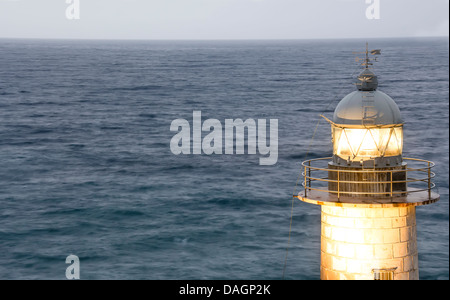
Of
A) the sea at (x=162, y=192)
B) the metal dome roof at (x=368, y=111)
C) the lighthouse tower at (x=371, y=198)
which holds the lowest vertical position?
the sea at (x=162, y=192)

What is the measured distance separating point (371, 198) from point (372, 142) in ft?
3.87

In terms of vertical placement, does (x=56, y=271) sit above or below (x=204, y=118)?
below

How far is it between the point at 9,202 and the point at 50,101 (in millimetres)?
68908

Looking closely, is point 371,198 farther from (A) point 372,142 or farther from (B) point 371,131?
(B) point 371,131

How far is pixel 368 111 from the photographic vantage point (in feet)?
49.8

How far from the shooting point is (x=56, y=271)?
40.7 metres

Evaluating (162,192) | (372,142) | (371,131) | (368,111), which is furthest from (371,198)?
(162,192)

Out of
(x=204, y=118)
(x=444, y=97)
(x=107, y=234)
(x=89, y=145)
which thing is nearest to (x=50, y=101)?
(x=204, y=118)

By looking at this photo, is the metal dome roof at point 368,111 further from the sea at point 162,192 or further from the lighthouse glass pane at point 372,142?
the sea at point 162,192

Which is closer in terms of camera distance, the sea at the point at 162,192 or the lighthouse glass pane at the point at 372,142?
the lighthouse glass pane at the point at 372,142

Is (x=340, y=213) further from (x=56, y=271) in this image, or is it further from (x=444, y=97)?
(x=444, y=97)

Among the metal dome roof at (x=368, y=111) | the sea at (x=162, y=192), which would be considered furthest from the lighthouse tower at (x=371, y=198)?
the sea at (x=162, y=192)

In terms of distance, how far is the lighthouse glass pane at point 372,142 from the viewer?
15133 millimetres

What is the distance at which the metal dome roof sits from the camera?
595 inches
